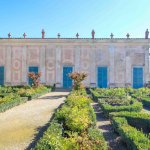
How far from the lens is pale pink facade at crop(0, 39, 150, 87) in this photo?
28406mm

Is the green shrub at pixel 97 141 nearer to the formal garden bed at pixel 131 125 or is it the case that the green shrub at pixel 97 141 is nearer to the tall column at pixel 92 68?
the formal garden bed at pixel 131 125

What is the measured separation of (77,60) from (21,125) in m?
18.8

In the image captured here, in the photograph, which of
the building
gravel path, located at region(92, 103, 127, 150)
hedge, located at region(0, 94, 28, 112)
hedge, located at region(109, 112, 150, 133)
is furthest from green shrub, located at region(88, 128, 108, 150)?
the building

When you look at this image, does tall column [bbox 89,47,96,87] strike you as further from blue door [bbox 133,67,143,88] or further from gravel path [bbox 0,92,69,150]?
gravel path [bbox 0,92,69,150]

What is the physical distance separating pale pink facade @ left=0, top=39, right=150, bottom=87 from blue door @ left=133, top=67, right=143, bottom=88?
0.39 meters

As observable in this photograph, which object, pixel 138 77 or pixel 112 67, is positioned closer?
pixel 138 77

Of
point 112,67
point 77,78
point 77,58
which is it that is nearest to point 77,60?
→ point 77,58

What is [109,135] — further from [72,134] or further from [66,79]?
[66,79]

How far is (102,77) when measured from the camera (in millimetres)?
28344

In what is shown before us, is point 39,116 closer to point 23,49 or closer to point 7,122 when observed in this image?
point 7,122

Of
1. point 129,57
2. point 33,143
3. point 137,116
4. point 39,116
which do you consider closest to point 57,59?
point 129,57

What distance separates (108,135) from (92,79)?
64.0 feet

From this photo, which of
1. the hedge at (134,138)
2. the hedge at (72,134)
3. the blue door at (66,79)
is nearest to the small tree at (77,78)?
the blue door at (66,79)

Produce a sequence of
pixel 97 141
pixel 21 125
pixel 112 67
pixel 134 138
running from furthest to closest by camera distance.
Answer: pixel 112 67 < pixel 21 125 < pixel 134 138 < pixel 97 141
